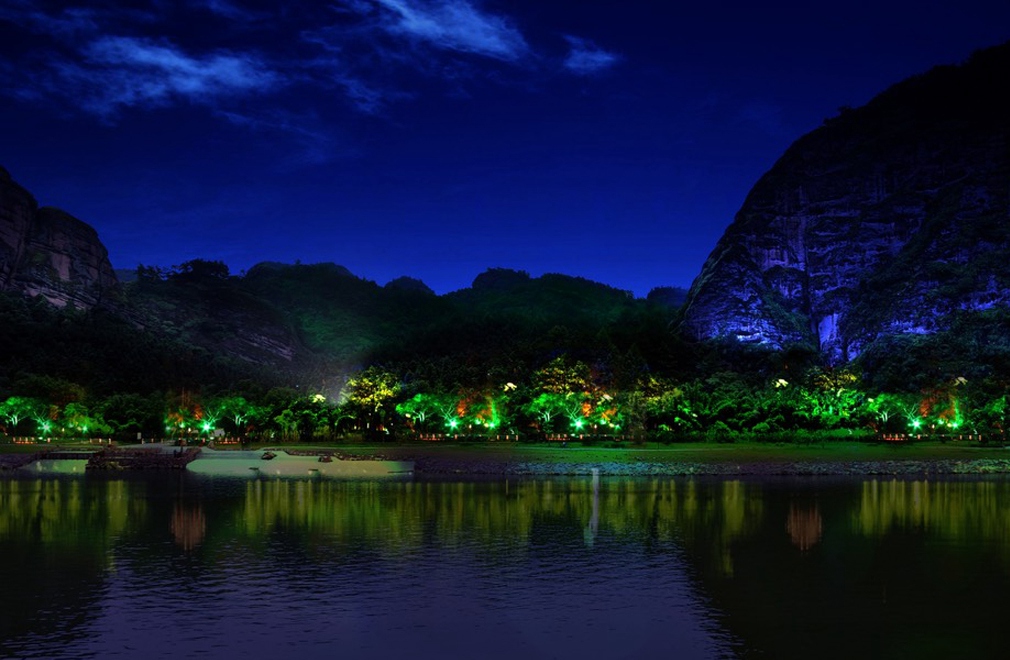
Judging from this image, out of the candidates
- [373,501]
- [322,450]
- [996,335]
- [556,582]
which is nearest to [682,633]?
[556,582]

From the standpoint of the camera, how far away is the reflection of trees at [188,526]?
4159 cm

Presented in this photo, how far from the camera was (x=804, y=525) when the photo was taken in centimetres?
4800

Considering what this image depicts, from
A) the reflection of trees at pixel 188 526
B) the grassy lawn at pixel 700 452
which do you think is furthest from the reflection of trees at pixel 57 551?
the grassy lawn at pixel 700 452

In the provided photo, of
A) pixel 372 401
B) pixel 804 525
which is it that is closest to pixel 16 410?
pixel 372 401

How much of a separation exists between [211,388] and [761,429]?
4240 inches

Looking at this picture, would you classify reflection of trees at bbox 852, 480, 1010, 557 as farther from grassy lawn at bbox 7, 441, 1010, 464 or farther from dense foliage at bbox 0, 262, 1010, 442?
dense foliage at bbox 0, 262, 1010, 442

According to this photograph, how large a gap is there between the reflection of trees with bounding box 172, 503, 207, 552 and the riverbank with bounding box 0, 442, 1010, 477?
34835 millimetres

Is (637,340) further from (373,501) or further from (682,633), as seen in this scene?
(682,633)

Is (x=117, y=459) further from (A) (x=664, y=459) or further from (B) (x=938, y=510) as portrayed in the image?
(B) (x=938, y=510)

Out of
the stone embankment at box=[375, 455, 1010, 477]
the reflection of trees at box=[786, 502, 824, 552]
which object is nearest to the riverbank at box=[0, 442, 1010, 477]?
the stone embankment at box=[375, 455, 1010, 477]

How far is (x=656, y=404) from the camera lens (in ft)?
387

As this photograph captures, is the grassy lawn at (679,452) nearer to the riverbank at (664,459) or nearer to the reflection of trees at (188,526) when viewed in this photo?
the riverbank at (664,459)

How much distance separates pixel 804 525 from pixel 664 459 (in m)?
43.8

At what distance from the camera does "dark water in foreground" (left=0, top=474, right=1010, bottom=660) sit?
80.3 ft
